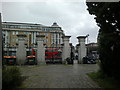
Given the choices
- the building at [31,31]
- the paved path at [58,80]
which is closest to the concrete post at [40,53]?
the paved path at [58,80]

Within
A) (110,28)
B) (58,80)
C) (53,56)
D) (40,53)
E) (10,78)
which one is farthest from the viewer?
(53,56)

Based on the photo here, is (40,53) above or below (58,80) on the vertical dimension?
above

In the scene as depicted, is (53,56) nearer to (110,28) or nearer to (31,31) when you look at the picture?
(110,28)

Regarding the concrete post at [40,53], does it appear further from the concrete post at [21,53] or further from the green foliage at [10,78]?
the green foliage at [10,78]

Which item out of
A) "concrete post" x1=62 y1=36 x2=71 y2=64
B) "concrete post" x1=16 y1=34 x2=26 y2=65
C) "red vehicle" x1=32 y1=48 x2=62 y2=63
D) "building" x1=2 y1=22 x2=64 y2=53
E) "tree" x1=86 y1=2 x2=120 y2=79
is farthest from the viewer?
"building" x1=2 y1=22 x2=64 y2=53

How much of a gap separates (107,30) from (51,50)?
25.3 metres

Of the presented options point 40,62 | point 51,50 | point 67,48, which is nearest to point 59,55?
point 51,50

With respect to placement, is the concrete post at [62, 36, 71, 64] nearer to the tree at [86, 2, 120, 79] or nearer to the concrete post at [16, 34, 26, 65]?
the concrete post at [16, 34, 26, 65]

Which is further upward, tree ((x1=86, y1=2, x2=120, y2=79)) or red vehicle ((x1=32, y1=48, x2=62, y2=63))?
tree ((x1=86, y1=2, x2=120, y2=79))

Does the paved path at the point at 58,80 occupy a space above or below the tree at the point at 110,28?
below

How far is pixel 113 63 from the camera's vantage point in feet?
→ 24.3

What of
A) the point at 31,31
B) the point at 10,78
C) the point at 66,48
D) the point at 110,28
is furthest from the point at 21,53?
the point at 31,31

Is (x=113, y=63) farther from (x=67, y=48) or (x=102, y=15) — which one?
(x=67, y=48)

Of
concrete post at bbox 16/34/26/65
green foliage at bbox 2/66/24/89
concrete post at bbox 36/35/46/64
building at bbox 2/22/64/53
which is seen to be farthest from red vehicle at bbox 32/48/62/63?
building at bbox 2/22/64/53
